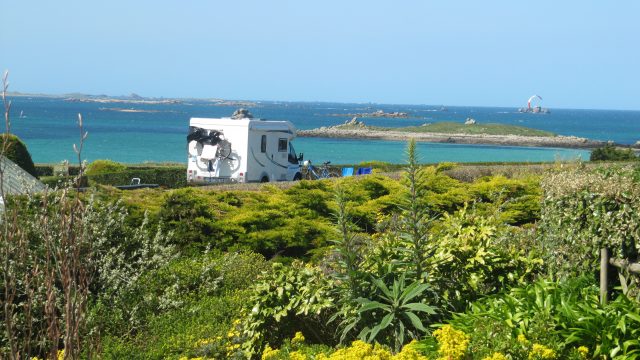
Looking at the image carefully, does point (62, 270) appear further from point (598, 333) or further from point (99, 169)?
point (99, 169)

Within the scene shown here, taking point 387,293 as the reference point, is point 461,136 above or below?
below

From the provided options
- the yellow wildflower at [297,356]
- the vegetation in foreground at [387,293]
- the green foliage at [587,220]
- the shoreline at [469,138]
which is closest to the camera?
the vegetation in foreground at [387,293]

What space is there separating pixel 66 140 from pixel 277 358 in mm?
80033

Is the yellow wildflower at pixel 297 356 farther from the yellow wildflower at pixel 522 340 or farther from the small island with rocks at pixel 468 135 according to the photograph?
the small island with rocks at pixel 468 135

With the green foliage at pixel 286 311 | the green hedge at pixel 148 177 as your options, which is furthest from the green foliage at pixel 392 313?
the green hedge at pixel 148 177

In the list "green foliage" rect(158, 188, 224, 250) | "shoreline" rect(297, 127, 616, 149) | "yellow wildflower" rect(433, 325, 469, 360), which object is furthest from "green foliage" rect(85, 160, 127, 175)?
"shoreline" rect(297, 127, 616, 149)

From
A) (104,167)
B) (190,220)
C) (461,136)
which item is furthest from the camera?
(461,136)

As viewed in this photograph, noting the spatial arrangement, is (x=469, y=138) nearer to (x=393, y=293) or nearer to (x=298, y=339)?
(x=298, y=339)

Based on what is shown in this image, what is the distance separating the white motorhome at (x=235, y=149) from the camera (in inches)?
953

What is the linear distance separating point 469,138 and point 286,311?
89513mm

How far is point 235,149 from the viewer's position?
954 inches


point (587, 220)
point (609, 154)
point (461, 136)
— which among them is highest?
point (587, 220)

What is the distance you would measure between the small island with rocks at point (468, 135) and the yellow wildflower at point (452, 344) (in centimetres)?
7939

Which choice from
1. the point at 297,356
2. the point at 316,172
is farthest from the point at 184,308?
the point at 316,172
